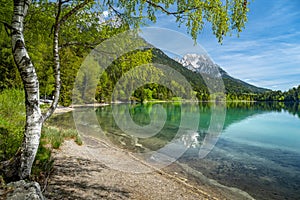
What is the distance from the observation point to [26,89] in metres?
4.69

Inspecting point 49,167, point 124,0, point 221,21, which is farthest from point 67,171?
point 221,21

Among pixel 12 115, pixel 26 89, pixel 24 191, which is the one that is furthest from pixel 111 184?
pixel 12 115

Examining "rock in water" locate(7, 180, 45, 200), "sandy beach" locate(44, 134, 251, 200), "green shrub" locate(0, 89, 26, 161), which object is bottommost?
"sandy beach" locate(44, 134, 251, 200)

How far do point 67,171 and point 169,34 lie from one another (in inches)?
235

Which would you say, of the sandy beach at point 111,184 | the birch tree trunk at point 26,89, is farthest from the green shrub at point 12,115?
the birch tree trunk at point 26,89

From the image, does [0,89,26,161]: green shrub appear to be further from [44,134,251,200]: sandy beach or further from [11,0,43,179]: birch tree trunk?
[11,0,43,179]: birch tree trunk

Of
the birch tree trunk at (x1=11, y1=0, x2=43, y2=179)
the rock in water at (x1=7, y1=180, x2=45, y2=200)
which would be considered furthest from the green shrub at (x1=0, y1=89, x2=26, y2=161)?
the rock in water at (x1=7, y1=180, x2=45, y2=200)

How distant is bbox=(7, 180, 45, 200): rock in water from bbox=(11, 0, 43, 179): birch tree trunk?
45 centimetres

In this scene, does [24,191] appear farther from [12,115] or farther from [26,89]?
[12,115]

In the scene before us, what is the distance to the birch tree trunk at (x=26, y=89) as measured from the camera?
4574 mm

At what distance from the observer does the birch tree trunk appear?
457 centimetres

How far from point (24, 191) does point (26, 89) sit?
201 cm

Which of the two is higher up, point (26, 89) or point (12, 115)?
point (26, 89)

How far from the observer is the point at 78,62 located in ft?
144
